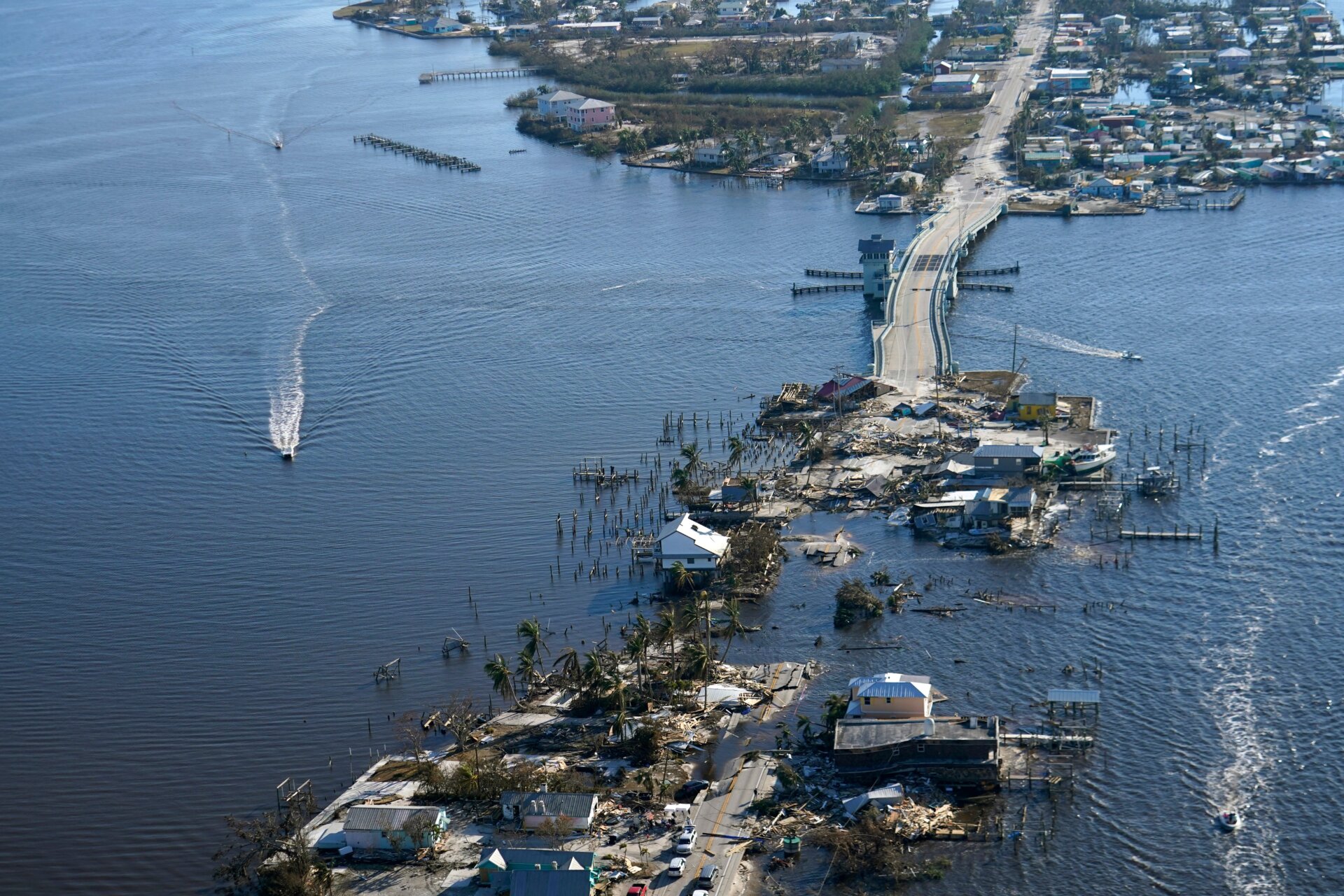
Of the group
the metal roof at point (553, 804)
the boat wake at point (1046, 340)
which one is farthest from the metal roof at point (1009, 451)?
the metal roof at point (553, 804)

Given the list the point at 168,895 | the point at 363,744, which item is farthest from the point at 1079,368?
the point at 168,895

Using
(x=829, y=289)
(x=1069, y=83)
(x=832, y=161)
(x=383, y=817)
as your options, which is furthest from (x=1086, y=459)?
(x=1069, y=83)

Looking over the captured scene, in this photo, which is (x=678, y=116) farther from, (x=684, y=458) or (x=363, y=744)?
(x=363, y=744)

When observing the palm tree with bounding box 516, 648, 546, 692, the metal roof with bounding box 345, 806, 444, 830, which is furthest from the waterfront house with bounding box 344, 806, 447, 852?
the palm tree with bounding box 516, 648, 546, 692

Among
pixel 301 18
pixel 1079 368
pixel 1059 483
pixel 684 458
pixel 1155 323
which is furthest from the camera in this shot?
pixel 301 18

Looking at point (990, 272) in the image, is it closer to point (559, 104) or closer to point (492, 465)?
point (492, 465)

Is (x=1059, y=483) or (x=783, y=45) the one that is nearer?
(x=1059, y=483)

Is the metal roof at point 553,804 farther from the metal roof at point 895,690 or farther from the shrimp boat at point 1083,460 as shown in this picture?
the shrimp boat at point 1083,460

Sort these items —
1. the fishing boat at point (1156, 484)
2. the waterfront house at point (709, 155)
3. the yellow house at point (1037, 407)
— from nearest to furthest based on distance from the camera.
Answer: the fishing boat at point (1156, 484) < the yellow house at point (1037, 407) < the waterfront house at point (709, 155)
